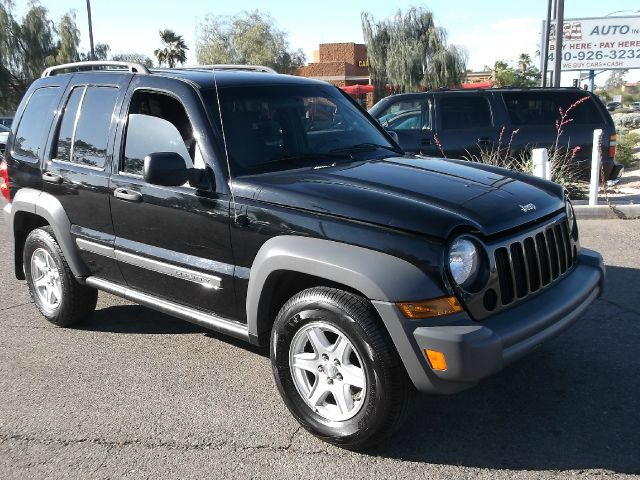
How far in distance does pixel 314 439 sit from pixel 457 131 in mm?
7261

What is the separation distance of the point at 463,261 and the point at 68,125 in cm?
321

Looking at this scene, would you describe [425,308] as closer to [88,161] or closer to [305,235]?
[305,235]

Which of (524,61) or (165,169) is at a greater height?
(524,61)

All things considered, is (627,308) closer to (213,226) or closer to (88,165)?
(213,226)

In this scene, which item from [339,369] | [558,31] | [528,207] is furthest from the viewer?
[558,31]

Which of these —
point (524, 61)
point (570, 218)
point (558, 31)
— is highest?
point (524, 61)

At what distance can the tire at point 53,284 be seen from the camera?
4.84 metres

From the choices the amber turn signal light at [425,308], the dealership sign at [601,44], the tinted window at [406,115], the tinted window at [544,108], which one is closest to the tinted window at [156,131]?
the amber turn signal light at [425,308]

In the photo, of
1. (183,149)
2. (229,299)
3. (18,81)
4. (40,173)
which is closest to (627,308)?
(229,299)

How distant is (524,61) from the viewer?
222ft

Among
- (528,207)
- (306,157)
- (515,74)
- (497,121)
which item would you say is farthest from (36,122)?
(515,74)

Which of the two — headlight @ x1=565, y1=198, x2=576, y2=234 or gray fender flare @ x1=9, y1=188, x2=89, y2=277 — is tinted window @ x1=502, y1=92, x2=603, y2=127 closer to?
headlight @ x1=565, y1=198, x2=576, y2=234

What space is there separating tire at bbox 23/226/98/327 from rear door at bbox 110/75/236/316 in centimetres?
82

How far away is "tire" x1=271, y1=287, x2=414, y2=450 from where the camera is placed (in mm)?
2934
